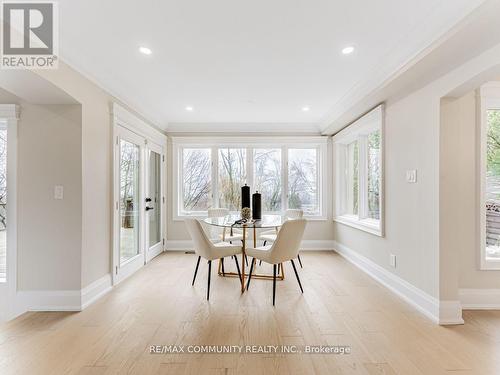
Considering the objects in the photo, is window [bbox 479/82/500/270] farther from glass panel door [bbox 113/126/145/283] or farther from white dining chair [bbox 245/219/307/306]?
glass panel door [bbox 113/126/145/283]

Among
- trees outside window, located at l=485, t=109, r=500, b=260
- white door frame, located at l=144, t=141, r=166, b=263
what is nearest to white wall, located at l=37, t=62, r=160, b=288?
white door frame, located at l=144, t=141, r=166, b=263

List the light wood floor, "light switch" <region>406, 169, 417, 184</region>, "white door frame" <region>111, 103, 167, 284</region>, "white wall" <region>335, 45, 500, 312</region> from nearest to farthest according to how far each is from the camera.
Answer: the light wood floor
"white wall" <region>335, 45, 500, 312</region>
"light switch" <region>406, 169, 417, 184</region>
"white door frame" <region>111, 103, 167, 284</region>

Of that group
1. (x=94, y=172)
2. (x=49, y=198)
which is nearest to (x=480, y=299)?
(x=94, y=172)

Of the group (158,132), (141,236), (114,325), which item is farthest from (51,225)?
(158,132)

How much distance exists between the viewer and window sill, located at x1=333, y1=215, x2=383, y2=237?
11.0ft

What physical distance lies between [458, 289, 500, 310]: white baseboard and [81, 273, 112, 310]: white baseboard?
12.2 feet

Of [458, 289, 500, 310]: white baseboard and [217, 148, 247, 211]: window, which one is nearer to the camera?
[458, 289, 500, 310]: white baseboard

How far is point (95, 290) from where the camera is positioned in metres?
2.76

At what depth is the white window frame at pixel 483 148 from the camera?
250 centimetres

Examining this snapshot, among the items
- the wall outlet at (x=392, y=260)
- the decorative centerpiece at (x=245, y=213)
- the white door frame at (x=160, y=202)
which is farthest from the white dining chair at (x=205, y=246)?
the wall outlet at (x=392, y=260)

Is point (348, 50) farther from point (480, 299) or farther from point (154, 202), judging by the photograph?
point (154, 202)

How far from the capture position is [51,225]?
2561 millimetres

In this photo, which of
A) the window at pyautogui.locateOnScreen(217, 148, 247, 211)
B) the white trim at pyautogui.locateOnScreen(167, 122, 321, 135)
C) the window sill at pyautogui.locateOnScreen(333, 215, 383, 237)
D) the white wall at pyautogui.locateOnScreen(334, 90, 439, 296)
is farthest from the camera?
the window at pyautogui.locateOnScreen(217, 148, 247, 211)

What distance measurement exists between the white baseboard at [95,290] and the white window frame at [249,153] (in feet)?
6.74
